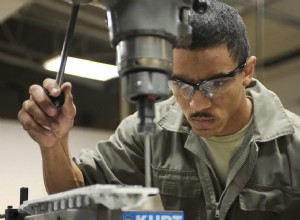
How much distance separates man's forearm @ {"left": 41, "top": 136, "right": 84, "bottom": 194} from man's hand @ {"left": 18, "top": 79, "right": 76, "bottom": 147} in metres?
0.13

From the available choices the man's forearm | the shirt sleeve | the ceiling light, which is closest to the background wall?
the ceiling light

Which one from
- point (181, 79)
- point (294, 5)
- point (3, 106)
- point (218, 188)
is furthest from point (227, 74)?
point (3, 106)

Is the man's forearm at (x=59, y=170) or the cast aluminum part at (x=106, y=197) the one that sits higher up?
the man's forearm at (x=59, y=170)

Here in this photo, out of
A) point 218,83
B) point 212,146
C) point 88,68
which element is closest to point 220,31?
point 218,83

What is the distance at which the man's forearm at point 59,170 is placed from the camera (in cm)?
107

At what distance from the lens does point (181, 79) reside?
3.55 ft

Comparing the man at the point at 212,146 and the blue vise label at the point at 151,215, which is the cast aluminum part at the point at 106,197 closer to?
the blue vise label at the point at 151,215

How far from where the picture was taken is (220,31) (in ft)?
3.59

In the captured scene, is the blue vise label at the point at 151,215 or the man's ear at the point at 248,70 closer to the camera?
the blue vise label at the point at 151,215

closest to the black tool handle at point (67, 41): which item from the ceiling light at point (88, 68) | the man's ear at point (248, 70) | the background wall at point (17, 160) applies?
the man's ear at point (248, 70)

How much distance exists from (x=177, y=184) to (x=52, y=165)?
14.8 inches

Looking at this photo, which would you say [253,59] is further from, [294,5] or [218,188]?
[294,5]

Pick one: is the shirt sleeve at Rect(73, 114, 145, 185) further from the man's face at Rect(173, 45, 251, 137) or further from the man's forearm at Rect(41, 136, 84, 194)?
the man's face at Rect(173, 45, 251, 137)

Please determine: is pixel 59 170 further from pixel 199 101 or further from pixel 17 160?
pixel 17 160
